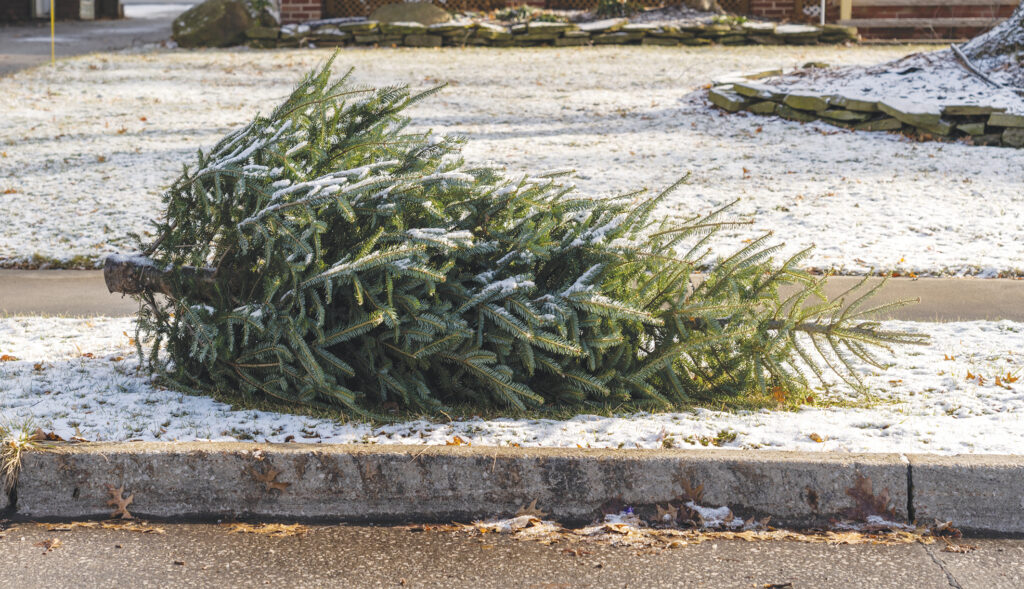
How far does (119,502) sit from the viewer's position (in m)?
3.66

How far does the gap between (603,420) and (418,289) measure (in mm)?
1015

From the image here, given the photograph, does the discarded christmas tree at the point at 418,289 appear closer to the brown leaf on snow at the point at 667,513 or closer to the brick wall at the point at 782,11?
the brown leaf on snow at the point at 667,513

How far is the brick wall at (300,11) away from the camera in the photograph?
19688 millimetres

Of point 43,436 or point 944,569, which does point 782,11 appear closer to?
point 944,569

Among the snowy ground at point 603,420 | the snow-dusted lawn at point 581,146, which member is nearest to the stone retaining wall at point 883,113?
the snow-dusted lawn at point 581,146

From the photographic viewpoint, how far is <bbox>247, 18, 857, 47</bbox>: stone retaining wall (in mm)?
18672

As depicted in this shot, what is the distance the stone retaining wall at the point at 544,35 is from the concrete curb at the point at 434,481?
52.8 feet

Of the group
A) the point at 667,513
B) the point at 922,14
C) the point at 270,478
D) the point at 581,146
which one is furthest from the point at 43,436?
the point at 922,14

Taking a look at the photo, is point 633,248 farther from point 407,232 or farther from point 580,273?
point 407,232

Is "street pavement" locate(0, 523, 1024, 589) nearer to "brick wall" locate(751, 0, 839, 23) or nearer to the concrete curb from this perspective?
the concrete curb

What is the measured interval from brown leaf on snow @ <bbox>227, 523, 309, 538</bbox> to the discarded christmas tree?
0.67 metres

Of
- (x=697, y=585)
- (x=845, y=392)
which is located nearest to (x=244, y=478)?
(x=697, y=585)

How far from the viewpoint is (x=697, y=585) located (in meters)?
3.20

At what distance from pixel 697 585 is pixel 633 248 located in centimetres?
173
